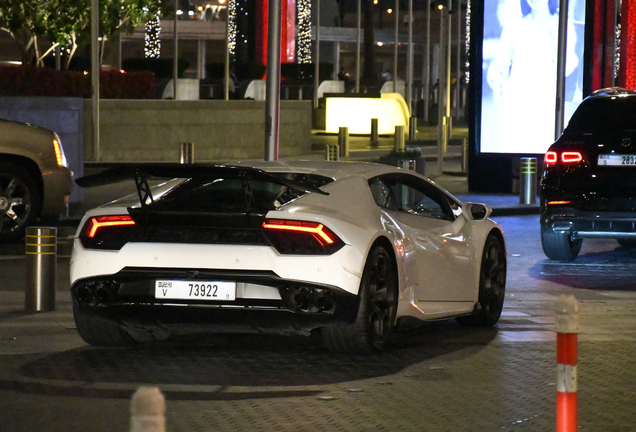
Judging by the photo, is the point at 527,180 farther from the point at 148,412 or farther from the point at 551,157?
the point at 148,412

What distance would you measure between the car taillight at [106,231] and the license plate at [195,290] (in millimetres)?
420

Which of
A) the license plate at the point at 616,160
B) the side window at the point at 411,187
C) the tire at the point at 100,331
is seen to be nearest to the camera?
the tire at the point at 100,331

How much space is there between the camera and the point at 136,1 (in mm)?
29266

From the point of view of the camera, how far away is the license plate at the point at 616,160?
492 inches

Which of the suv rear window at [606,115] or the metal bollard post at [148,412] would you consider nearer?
the metal bollard post at [148,412]

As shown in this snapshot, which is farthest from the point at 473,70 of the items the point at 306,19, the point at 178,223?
the point at 306,19

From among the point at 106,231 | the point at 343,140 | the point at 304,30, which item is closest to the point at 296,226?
the point at 106,231

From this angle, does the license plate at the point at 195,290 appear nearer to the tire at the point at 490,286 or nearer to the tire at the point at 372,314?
the tire at the point at 372,314

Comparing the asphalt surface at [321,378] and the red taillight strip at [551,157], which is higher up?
the red taillight strip at [551,157]

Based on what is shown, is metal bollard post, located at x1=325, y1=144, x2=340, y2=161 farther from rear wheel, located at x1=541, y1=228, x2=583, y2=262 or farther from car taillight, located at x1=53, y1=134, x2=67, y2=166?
rear wheel, located at x1=541, y1=228, x2=583, y2=262

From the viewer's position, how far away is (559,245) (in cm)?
1367

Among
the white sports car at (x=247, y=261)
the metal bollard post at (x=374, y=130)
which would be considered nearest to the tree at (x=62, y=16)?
the metal bollard post at (x=374, y=130)

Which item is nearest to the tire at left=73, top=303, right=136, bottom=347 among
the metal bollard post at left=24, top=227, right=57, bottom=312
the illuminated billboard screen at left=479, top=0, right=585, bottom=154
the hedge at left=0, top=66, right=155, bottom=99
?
the metal bollard post at left=24, top=227, right=57, bottom=312

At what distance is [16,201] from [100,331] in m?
6.68
